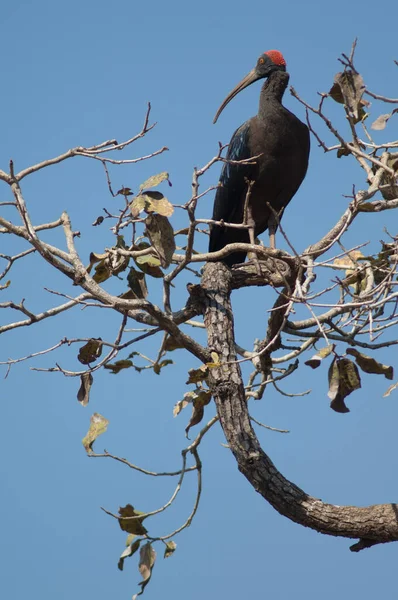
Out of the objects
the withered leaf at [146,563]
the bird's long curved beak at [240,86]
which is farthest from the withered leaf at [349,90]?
the withered leaf at [146,563]

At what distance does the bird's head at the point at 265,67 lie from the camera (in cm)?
726

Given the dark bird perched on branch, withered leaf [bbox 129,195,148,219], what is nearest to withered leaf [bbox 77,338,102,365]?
withered leaf [bbox 129,195,148,219]

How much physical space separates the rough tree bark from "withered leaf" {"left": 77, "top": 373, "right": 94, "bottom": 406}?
0.77m

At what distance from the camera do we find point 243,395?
5.01 meters

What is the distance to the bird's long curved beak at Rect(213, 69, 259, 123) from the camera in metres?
7.47

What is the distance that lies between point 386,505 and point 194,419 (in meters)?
1.25

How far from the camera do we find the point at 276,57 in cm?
727

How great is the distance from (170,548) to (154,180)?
7.24 ft

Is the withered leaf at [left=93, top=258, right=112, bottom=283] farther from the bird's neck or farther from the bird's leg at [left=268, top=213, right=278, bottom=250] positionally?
the bird's neck

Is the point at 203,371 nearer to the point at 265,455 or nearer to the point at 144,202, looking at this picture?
the point at 265,455

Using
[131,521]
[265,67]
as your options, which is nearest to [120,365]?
[131,521]

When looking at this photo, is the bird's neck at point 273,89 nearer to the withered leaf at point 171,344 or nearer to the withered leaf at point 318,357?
the withered leaf at point 171,344

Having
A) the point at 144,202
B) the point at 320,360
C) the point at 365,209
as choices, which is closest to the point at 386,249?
the point at 365,209

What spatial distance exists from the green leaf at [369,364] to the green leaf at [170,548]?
157 centimetres
